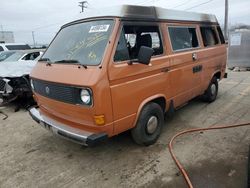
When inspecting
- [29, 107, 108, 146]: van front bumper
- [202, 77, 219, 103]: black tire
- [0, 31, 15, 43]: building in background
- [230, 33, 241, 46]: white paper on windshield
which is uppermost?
[0, 31, 15, 43]: building in background

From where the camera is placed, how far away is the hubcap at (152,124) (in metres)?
4.15

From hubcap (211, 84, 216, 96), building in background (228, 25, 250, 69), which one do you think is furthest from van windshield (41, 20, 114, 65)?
building in background (228, 25, 250, 69)

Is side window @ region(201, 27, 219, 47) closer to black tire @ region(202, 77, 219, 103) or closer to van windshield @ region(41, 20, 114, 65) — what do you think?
black tire @ region(202, 77, 219, 103)

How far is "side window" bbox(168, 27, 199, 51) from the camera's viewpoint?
180 inches

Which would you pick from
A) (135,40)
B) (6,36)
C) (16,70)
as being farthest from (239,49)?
(6,36)

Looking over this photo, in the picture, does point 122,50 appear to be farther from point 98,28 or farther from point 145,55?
point 98,28

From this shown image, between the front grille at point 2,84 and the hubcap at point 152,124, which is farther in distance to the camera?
the front grille at point 2,84

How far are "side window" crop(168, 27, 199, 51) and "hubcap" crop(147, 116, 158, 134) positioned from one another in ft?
4.42

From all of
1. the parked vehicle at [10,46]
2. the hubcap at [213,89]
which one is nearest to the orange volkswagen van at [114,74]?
the hubcap at [213,89]

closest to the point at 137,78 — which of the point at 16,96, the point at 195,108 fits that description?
the point at 195,108

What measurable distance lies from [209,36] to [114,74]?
361 centimetres

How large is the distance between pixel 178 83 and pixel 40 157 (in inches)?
110

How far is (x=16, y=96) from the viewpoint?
22.1 feet

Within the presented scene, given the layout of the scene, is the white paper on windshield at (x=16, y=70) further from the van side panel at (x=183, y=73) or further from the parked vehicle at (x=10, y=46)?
the parked vehicle at (x=10, y=46)
